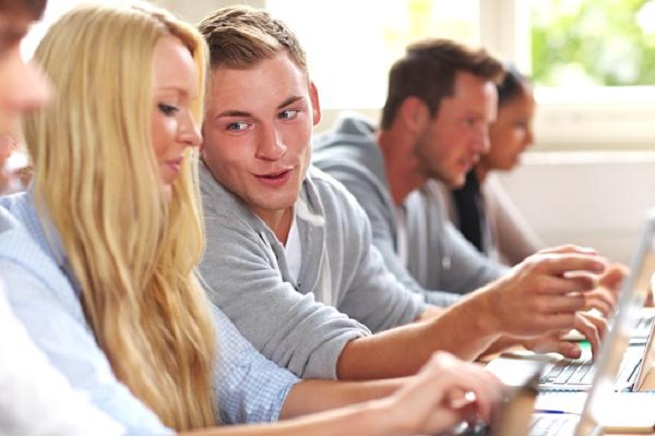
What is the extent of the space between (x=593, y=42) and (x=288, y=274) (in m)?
2.53

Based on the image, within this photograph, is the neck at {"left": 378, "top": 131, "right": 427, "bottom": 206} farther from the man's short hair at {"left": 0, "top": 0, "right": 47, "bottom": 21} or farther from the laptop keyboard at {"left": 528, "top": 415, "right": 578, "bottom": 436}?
the man's short hair at {"left": 0, "top": 0, "right": 47, "bottom": 21}

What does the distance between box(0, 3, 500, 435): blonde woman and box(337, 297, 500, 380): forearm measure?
1.05 ft

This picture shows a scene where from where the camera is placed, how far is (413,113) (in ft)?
12.7

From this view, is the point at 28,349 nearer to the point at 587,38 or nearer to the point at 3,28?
the point at 3,28

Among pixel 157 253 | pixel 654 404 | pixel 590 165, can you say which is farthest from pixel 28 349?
pixel 590 165

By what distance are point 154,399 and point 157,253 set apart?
19 centimetres

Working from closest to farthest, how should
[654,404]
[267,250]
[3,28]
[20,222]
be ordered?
[3,28], [20,222], [654,404], [267,250]

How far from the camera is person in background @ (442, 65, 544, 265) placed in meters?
4.24

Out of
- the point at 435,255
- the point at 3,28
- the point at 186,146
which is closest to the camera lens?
the point at 3,28

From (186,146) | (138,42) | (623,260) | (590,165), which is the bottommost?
(623,260)

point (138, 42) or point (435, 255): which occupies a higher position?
point (138, 42)

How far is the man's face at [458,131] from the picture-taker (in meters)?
3.87

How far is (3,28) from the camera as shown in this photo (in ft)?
4.00

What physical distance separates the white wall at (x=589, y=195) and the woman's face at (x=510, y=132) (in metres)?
0.15
